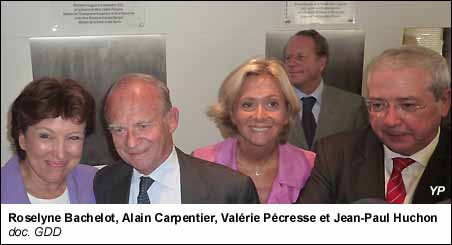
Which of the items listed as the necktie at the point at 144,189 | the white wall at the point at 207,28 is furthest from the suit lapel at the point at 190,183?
the white wall at the point at 207,28

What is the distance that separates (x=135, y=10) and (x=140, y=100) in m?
0.26

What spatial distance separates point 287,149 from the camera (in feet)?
4.70

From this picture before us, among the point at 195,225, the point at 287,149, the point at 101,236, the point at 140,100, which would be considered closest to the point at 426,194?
the point at 287,149

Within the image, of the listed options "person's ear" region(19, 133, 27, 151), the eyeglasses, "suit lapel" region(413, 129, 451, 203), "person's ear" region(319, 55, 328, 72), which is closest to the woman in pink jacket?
"person's ear" region(319, 55, 328, 72)

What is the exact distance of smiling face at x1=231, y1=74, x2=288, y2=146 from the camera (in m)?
1.36

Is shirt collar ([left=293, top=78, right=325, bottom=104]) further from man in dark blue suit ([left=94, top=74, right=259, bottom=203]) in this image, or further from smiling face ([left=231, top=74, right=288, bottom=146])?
man in dark blue suit ([left=94, top=74, right=259, bottom=203])

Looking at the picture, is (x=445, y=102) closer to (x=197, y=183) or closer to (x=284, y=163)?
(x=284, y=163)

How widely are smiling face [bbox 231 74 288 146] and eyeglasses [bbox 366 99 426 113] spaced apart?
0.81 ft

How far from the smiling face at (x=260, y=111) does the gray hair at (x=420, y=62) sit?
0.88 ft

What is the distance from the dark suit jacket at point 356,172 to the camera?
1.42 meters

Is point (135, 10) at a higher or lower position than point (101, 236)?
higher

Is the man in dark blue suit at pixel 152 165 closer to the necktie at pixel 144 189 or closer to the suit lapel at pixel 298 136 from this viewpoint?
the necktie at pixel 144 189

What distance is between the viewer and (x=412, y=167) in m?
1.43

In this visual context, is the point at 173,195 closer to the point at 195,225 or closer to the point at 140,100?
the point at 195,225
